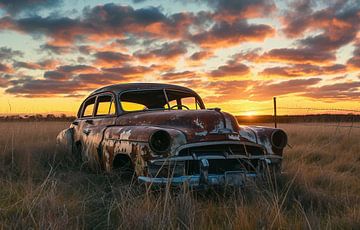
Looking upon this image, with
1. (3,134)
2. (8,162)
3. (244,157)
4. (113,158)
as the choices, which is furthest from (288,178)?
(3,134)

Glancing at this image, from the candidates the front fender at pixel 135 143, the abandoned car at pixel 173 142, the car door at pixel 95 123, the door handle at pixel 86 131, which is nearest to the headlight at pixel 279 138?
the abandoned car at pixel 173 142

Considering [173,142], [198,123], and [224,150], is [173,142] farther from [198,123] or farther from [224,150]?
[224,150]

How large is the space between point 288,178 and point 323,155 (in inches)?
153

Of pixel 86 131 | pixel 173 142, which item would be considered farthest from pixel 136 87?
pixel 173 142

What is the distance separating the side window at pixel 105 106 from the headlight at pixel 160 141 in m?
1.67

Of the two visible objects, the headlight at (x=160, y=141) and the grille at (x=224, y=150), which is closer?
the headlight at (x=160, y=141)

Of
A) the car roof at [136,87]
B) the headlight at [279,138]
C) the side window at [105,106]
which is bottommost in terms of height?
the headlight at [279,138]

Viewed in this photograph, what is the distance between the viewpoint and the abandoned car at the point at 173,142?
435cm

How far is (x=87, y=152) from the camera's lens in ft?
20.4

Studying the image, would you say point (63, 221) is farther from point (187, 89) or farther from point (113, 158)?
point (187, 89)

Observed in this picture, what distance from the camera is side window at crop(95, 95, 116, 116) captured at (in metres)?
6.02

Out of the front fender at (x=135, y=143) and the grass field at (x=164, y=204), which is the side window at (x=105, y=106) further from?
the grass field at (x=164, y=204)

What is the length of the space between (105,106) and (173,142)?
7.42 feet

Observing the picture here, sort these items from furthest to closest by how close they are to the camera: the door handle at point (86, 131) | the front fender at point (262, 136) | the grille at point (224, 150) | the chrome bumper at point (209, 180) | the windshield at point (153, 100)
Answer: the door handle at point (86, 131) < the windshield at point (153, 100) < the front fender at point (262, 136) < the grille at point (224, 150) < the chrome bumper at point (209, 180)
